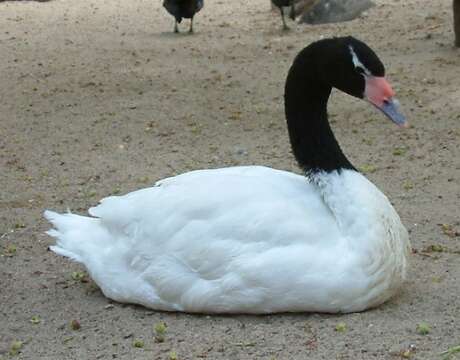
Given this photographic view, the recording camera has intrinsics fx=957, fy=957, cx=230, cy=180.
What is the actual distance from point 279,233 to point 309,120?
0.67 m

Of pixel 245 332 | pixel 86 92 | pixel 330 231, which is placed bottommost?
pixel 86 92

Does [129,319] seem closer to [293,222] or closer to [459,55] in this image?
[293,222]

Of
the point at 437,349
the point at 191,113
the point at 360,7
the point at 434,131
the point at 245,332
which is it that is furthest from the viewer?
the point at 360,7

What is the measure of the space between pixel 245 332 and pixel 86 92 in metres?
5.26

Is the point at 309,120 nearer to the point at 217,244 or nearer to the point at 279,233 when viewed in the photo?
the point at 279,233

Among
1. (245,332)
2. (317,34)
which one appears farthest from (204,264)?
(317,34)

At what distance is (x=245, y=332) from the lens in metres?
4.00

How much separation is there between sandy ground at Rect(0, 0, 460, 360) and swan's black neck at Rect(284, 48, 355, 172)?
2.37ft

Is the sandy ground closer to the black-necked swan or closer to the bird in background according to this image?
the black-necked swan

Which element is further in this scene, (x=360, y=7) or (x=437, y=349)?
(x=360, y=7)

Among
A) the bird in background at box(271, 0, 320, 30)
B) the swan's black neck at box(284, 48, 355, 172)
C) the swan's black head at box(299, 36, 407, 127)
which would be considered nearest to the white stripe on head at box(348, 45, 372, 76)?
the swan's black head at box(299, 36, 407, 127)

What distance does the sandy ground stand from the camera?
4008mm

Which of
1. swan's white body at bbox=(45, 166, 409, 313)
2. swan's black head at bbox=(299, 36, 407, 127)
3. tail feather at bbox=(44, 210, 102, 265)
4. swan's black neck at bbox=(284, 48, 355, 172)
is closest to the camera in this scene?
swan's white body at bbox=(45, 166, 409, 313)

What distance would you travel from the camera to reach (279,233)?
4074 mm
